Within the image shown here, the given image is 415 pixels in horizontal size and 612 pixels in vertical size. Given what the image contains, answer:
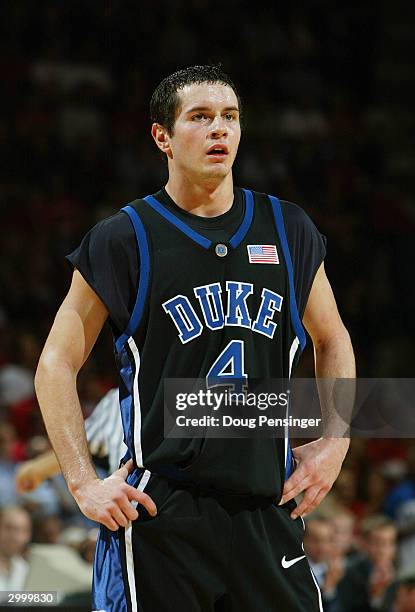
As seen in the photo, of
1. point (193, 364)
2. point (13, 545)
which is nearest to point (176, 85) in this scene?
point (193, 364)

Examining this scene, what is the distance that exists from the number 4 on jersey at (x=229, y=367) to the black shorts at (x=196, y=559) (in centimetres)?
30

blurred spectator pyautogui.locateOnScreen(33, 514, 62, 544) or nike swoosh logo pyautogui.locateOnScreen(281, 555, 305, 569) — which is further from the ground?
nike swoosh logo pyautogui.locateOnScreen(281, 555, 305, 569)

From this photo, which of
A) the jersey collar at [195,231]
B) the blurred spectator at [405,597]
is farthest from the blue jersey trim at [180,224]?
the blurred spectator at [405,597]

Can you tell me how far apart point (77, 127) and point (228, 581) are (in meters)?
8.80

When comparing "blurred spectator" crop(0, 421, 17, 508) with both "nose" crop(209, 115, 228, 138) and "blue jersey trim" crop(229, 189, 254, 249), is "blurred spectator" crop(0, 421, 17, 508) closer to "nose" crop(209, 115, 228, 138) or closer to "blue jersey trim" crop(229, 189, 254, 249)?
"blue jersey trim" crop(229, 189, 254, 249)

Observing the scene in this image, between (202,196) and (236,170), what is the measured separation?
7991 millimetres

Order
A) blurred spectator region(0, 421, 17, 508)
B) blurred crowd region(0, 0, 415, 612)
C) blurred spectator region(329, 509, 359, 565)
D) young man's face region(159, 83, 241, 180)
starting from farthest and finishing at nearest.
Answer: blurred crowd region(0, 0, 415, 612) → blurred spectator region(0, 421, 17, 508) → blurred spectator region(329, 509, 359, 565) → young man's face region(159, 83, 241, 180)

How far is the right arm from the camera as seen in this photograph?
2.89 m

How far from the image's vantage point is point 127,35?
1197 centimetres

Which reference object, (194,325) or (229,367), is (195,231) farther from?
(229,367)

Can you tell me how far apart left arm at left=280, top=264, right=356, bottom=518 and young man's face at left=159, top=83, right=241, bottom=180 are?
0.46m

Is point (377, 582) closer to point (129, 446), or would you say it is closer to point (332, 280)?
point (332, 280)

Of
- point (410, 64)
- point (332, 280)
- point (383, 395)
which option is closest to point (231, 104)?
point (383, 395)

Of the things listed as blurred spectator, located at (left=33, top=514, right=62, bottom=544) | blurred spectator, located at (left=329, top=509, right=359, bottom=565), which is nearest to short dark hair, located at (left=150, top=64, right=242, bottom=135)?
blurred spectator, located at (left=33, top=514, right=62, bottom=544)
